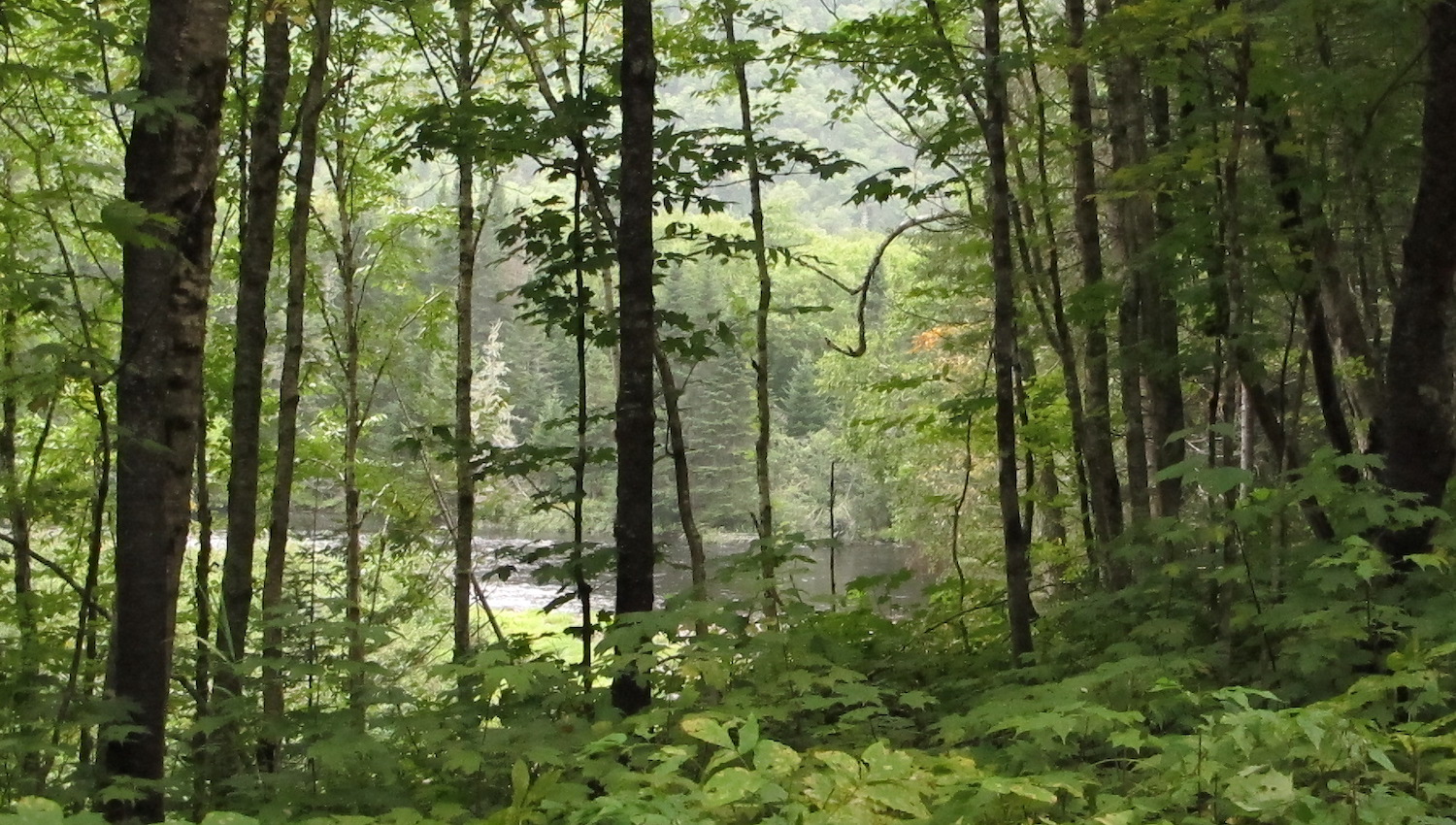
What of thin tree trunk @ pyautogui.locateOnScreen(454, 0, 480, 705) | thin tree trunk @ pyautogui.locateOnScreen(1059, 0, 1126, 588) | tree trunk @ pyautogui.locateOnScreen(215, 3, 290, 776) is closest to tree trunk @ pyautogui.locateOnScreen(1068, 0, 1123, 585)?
thin tree trunk @ pyautogui.locateOnScreen(1059, 0, 1126, 588)

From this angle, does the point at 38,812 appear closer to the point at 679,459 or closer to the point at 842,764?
the point at 842,764

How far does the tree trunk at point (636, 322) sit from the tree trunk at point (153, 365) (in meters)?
1.99

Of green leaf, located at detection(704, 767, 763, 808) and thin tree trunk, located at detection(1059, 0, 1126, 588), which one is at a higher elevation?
thin tree trunk, located at detection(1059, 0, 1126, 588)

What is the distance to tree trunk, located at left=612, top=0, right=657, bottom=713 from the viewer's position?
197 inches

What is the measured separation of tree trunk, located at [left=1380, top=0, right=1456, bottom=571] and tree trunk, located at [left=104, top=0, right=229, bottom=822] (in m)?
5.67

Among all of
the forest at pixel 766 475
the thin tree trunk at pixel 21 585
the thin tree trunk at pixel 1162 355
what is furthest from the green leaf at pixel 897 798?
the thin tree trunk at pixel 1162 355

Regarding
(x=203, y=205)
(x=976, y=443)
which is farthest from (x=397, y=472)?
(x=203, y=205)

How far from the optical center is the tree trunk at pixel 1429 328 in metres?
4.69

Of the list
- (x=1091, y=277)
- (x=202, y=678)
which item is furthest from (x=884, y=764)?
(x=1091, y=277)

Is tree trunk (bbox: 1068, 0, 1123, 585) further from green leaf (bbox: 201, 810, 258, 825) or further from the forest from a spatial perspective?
green leaf (bbox: 201, 810, 258, 825)

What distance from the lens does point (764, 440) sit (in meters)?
9.34

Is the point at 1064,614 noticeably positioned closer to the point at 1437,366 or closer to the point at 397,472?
the point at 1437,366

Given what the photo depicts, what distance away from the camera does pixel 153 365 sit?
3738 mm

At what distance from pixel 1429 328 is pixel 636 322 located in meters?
4.11
